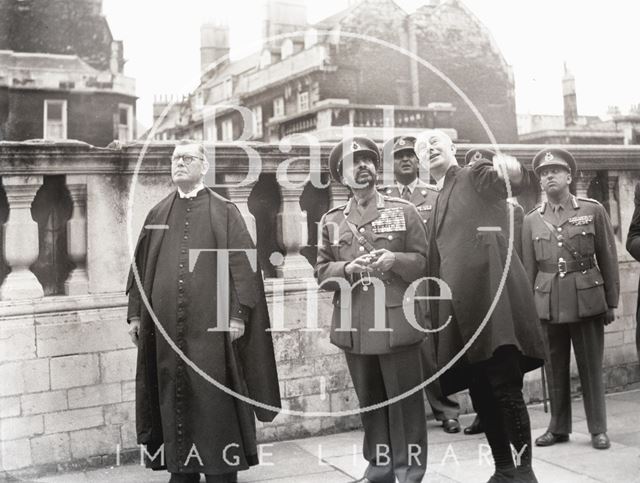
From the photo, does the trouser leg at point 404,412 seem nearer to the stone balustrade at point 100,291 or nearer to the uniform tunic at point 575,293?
the stone balustrade at point 100,291

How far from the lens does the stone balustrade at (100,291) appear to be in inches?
172

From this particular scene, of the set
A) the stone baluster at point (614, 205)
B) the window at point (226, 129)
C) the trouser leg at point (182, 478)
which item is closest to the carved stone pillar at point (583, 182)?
the stone baluster at point (614, 205)

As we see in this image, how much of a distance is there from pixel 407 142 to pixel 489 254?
164 cm

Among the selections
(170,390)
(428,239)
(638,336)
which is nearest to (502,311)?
(428,239)

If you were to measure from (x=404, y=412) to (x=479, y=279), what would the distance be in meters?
0.81

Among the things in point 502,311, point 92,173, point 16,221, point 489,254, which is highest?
point 92,173

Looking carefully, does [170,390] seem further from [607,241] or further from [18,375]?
[607,241]

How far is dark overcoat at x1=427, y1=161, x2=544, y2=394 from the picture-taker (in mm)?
3895

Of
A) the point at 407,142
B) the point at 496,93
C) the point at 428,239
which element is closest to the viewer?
the point at 428,239

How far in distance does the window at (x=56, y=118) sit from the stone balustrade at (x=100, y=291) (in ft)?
61.8

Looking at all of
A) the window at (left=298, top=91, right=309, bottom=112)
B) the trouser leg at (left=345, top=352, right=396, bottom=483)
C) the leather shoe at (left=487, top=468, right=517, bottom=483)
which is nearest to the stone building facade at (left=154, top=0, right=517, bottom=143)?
the window at (left=298, top=91, right=309, bottom=112)

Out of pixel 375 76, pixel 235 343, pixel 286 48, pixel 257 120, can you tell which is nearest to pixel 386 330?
pixel 235 343

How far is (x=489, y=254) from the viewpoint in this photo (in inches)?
156

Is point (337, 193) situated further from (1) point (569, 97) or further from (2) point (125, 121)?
(1) point (569, 97)
